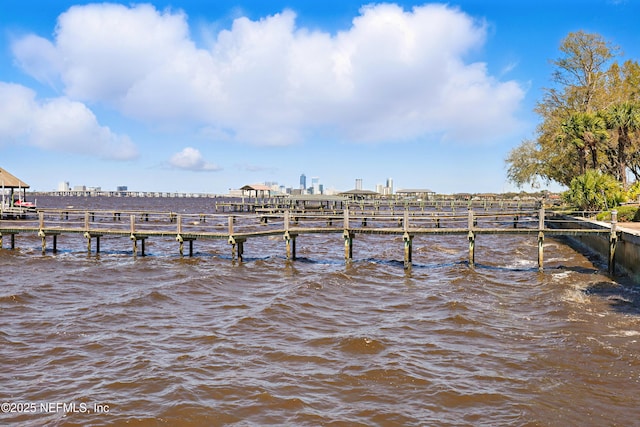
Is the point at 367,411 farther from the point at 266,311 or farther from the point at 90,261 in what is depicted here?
the point at 90,261

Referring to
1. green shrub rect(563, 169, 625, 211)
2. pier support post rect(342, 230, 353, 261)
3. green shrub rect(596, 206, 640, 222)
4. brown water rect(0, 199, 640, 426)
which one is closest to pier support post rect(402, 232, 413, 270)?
brown water rect(0, 199, 640, 426)

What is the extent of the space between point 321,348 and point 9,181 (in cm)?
4216

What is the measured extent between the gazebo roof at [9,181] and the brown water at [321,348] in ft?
87.4

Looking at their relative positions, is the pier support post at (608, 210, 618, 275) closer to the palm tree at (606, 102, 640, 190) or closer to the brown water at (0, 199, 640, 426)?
the brown water at (0, 199, 640, 426)

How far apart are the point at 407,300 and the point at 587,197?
2131cm

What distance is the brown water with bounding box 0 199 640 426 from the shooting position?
780 cm

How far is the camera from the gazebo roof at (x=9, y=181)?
137ft

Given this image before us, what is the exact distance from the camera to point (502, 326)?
12.3 metres

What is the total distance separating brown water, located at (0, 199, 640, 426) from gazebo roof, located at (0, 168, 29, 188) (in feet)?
87.4

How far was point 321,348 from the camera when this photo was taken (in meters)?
10.7

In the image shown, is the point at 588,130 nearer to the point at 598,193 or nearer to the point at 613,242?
the point at 598,193

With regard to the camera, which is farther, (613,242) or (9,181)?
(9,181)

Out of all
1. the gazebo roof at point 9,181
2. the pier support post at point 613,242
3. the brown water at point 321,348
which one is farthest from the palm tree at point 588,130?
the gazebo roof at point 9,181

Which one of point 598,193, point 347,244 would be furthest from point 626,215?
point 347,244
